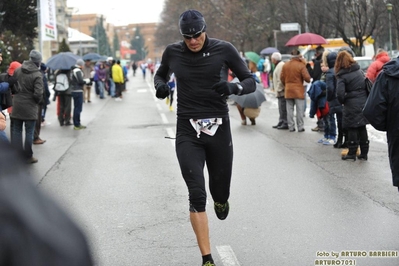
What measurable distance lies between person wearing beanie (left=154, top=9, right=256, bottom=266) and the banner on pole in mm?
23214

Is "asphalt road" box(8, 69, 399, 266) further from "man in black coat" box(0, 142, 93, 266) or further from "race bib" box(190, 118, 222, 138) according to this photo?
"man in black coat" box(0, 142, 93, 266)

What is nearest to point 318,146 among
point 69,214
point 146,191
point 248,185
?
point 248,185

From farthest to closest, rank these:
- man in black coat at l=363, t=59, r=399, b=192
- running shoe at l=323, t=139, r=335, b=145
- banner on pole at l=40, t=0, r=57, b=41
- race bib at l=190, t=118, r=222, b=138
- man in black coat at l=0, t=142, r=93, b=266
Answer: banner on pole at l=40, t=0, r=57, b=41 < running shoe at l=323, t=139, r=335, b=145 < man in black coat at l=363, t=59, r=399, b=192 < race bib at l=190, t=118, r=222, b=138 < man in black coat at l=0, t=142, r=93, b=266

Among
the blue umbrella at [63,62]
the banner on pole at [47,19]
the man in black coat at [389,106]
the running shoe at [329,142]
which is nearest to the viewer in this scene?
the man in black coat at [389,106]

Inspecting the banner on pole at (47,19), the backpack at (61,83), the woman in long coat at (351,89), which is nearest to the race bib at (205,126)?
the woman in long coat at (351,89)

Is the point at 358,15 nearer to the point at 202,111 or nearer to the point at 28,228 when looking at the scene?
the point at 202,111

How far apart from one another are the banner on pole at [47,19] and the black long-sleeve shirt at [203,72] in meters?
23.2

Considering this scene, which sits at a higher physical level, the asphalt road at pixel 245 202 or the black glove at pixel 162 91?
the black glove at pixel 162 91

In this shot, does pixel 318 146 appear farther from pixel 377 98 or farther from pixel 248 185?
pixel 377 98

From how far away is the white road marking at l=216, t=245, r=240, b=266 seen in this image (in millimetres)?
5566

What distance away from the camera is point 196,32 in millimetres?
5121

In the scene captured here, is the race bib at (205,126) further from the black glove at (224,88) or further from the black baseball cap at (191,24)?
the black baseball cap at (191,24)

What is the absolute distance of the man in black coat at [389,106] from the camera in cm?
555

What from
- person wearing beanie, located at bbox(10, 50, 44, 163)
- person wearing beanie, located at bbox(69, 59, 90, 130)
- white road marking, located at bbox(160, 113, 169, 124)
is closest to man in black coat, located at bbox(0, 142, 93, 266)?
person wearing beanie, located at bbox(10, 50, 44, 163)
